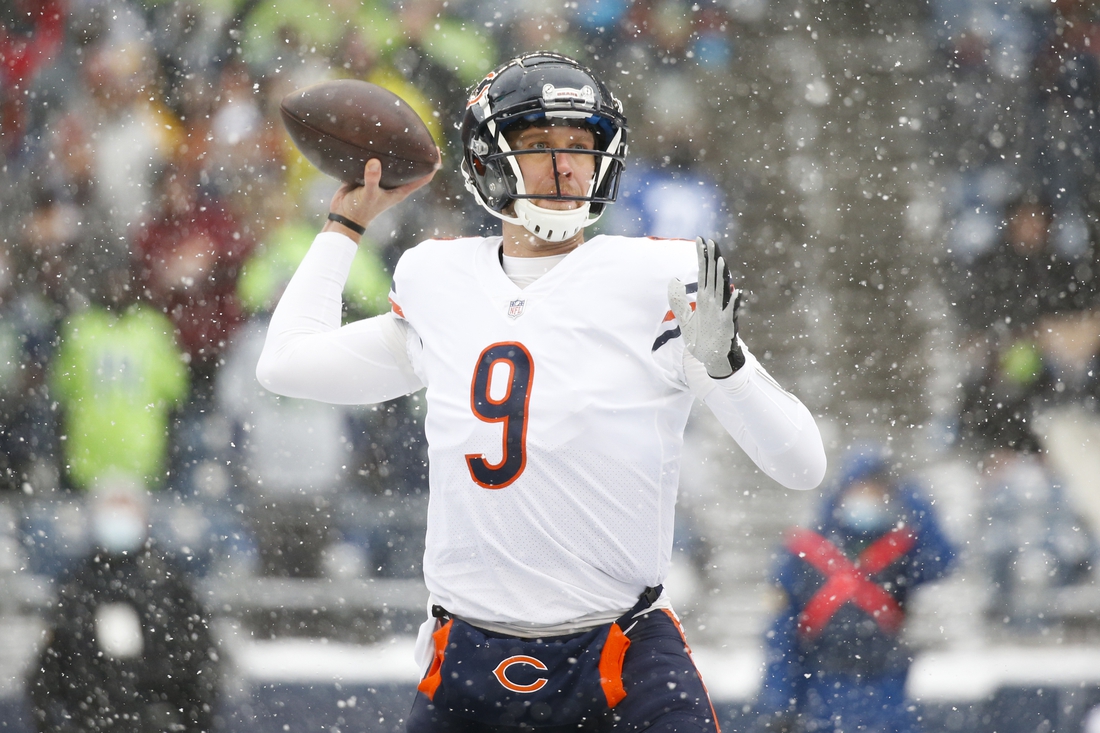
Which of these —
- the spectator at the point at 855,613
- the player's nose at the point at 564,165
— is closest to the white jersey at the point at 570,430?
the player's nose at the point at 564,165

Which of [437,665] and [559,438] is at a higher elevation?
[559,438]

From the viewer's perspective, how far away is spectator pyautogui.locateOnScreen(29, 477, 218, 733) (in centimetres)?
362

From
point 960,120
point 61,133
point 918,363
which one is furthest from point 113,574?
point 960,120

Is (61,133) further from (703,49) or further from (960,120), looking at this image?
(960,120)

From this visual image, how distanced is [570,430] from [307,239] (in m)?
3.46

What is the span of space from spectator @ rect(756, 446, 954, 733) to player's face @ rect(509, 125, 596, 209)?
185 cm

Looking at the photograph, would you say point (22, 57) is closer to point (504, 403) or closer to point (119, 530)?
point (119, 530)

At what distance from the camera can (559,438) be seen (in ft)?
5.03

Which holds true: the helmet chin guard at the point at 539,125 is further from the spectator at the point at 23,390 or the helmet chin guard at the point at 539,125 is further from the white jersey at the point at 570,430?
the spectator at the point at 23,390

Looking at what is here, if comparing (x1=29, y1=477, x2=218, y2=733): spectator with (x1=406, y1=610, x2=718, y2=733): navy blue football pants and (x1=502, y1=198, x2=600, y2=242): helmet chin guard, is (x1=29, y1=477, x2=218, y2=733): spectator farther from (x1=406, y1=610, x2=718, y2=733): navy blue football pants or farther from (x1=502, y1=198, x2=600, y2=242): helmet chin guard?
(x1=502, y1=198, x2=600, y2=242): helmet chin guard

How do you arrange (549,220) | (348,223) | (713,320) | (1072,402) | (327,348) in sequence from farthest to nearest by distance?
(1072,402), (348,223), (327,348), (549,220), (713,320)

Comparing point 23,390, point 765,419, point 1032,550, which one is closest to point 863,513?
point 1032,550

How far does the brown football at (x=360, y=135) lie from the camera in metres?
1.99

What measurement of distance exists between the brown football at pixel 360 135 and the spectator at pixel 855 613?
1.82 metres
